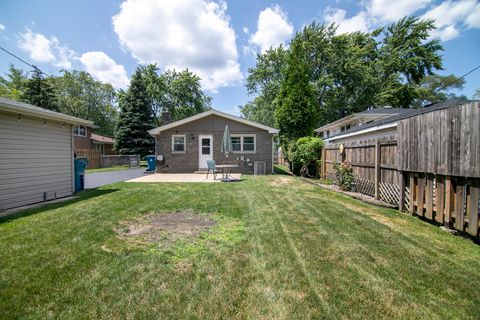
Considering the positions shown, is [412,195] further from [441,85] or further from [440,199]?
[441,85]

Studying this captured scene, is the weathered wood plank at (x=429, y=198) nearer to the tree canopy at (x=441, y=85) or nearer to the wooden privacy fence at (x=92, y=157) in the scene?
the wooden privacy fence at (x=92, y=157)

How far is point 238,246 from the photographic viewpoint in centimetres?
328

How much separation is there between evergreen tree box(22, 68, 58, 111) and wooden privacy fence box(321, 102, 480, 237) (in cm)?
3108

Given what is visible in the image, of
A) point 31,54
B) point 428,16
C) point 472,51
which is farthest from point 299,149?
point 428,16

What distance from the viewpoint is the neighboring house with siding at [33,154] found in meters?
5.54

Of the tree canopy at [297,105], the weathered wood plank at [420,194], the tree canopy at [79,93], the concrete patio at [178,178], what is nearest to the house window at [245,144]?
the concrete patio at [178,178]

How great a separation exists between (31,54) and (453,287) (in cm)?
1889

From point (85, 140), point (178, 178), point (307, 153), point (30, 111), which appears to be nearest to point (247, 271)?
point (30, 111)

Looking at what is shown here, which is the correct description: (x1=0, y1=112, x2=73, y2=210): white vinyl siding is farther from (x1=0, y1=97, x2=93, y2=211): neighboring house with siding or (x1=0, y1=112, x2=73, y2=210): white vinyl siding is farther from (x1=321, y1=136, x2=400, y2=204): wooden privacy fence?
(x1=321, y1=136, x2=400, y2=204): wooden privacy fence

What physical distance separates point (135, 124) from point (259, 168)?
16319mm

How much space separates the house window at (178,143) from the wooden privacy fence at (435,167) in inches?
434

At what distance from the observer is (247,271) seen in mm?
2594

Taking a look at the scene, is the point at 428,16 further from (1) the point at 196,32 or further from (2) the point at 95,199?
(2) the point at 95,199

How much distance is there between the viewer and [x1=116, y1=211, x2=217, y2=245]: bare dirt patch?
144 inches
